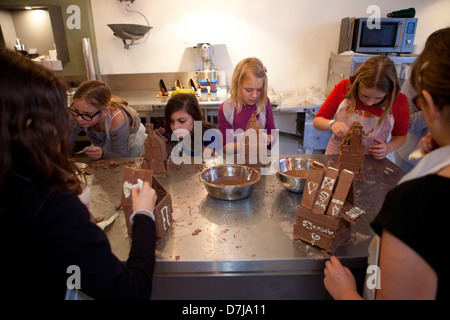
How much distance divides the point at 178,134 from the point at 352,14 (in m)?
3.13

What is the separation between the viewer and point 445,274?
0.67m

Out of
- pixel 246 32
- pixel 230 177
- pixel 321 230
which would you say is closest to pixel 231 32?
pixel 246 32

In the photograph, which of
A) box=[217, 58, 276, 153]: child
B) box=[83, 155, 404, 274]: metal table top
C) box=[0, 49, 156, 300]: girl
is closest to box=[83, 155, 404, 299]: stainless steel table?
box=[83, 155, 404, 274]: metal table top

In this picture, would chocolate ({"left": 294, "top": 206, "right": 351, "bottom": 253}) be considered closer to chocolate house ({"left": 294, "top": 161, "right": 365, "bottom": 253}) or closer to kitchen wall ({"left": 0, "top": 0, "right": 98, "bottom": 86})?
chocolate house ({"left": 294, "top": 161, "right": 365, "bottom": 253})

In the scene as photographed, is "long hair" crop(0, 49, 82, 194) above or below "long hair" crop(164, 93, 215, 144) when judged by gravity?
above

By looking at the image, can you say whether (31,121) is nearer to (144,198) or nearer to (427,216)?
(144,198)

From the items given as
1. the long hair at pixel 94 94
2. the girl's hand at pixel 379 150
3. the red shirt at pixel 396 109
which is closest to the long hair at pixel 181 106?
the long hair at pixel 94 94

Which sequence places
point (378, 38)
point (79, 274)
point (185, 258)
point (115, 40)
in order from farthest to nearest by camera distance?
1. point (115, 40)
2. point (378, 38)
3. point (185, 258)
4. point (79, 274)

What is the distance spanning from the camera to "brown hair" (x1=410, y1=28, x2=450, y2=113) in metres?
0.70

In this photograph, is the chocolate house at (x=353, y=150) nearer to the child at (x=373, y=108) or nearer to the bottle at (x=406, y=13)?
the child at (x=373, y=108)

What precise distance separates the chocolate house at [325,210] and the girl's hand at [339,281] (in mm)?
65

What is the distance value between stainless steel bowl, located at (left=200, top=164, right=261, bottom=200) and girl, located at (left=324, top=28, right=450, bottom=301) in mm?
673

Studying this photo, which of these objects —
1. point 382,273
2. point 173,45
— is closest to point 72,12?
point 173,45
